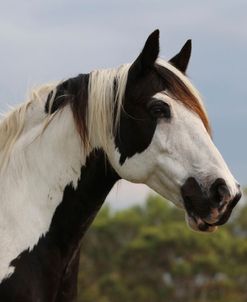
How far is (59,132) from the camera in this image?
577cm

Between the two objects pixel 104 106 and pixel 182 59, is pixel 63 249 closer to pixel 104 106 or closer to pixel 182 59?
pixel 104 106

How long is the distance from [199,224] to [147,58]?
1152mm

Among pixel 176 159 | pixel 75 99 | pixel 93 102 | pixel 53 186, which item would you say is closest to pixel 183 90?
pixel 176 159

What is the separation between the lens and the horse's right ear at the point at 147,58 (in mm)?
5680

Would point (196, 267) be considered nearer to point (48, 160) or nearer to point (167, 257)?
point (167, 257)

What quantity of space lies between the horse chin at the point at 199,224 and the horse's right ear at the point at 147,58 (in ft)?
3.34

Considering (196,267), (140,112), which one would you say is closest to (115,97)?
(140,112)

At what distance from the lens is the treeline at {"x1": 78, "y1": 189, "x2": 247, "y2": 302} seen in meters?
47.7

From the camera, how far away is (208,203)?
5301mm

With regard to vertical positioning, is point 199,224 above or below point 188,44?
below

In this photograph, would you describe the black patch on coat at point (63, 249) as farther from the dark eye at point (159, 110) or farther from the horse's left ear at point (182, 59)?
the horse's left ear at point (182, 59)

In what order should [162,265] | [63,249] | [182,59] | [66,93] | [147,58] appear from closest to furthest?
[63,249], [147,58], [66,93], [182,59], [162,265]

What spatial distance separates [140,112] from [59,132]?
1.86ft

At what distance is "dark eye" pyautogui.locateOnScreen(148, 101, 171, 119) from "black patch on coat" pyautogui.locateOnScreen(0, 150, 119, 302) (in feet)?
1.48
